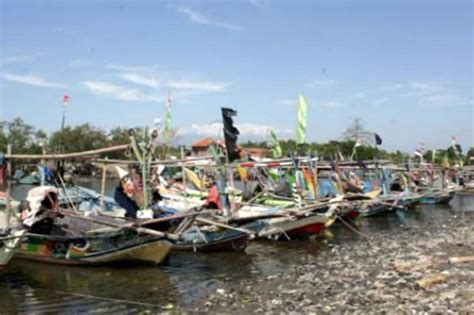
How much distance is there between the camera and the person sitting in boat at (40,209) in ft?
51.2

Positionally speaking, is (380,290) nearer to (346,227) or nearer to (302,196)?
(302,196)

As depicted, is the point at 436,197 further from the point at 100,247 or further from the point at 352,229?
the point at 100,247

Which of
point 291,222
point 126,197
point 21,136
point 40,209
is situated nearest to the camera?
point 40,209

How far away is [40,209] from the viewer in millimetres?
15688

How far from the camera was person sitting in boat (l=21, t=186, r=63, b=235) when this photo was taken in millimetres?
15609

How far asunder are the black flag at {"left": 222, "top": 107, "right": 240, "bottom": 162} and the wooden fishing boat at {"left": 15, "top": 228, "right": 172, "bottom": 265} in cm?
364

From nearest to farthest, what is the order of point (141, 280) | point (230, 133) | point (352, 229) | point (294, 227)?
point (141, 280)
point (230, 133)
point (294, 227)
point (352, 229)

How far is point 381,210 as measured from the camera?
31000mm

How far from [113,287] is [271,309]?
4.73 meters

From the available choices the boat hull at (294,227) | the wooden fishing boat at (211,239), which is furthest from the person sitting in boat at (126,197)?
the boat hull at (294,227)

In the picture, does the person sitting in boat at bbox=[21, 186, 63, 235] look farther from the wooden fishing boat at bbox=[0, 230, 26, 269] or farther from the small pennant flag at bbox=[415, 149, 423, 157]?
the small pennant flag at bbox=[415, 149, 423, 157]

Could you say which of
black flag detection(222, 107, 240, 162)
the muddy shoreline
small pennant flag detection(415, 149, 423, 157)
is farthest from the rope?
small pennant flag detection(415, 149, 423, 157)

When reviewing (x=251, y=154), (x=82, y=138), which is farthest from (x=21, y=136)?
(x=251, y=154)

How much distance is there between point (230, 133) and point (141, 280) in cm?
540
